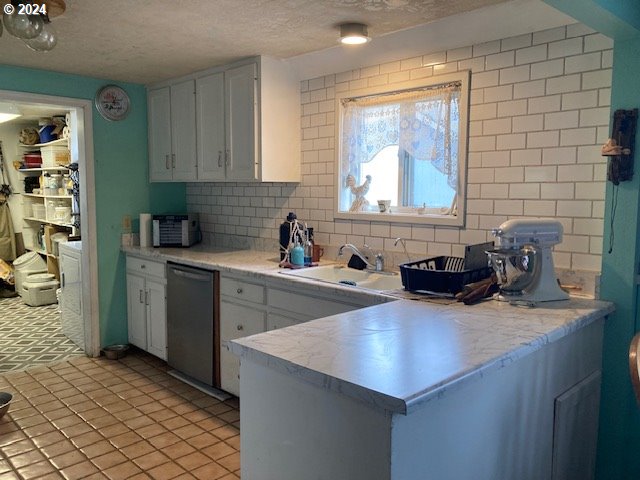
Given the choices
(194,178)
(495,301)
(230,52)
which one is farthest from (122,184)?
(495,301)

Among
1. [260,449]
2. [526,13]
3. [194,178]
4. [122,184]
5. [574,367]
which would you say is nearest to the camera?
[260,449]

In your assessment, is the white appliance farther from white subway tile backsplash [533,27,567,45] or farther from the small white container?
white subway tile backsplash [533,27,567,45]

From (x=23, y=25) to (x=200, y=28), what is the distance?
113 cm

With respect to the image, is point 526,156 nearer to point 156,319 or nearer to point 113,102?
point 156,319

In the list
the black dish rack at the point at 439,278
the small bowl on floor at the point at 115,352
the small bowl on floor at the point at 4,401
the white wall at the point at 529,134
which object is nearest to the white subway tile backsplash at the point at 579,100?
the white wall at the point at 529,134

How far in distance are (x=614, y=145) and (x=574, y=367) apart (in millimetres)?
893

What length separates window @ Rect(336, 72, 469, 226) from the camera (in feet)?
9.27

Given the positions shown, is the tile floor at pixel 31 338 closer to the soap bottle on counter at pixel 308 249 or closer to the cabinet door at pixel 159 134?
the cabinet door at pixel 159 134

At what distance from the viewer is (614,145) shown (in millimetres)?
2104

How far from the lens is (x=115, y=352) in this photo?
4.19 m

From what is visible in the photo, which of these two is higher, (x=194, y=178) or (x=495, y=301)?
(x=194, y=178)

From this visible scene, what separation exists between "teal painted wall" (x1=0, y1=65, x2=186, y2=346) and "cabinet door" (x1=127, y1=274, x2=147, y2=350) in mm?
69

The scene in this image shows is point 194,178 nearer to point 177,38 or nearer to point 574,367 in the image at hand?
point 177,38

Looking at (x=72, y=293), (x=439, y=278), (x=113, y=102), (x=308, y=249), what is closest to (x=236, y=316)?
(x=308, y=249)
